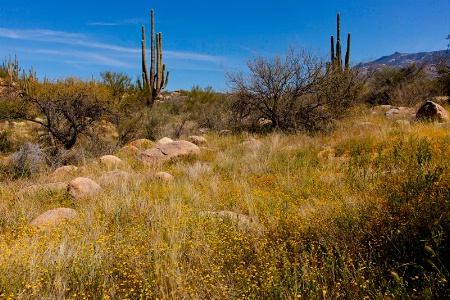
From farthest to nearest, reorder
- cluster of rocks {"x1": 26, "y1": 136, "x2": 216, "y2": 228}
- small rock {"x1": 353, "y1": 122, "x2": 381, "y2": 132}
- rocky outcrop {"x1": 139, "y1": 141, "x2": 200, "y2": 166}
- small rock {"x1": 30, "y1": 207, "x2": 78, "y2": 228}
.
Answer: small rock {"x1": 353, "y1": 122, "x2": 381, "y2": 132}
rocky outcrop {"x1": 139, "y1": 141, "x2": 200, "y2": 166}
cluster of rocks {"x1": 26, "y1": 136, "x2": 216, "y2": 228}
small rock {"x1": 30, "y1": 207, "x2": 78, "y2": 228}

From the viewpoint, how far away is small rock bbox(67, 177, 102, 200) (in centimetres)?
461

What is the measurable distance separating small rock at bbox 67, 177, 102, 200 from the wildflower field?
158mm

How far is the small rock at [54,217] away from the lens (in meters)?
3.58

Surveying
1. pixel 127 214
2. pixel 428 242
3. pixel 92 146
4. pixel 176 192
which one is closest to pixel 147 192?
pixel 176 192

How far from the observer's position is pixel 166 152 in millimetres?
7586

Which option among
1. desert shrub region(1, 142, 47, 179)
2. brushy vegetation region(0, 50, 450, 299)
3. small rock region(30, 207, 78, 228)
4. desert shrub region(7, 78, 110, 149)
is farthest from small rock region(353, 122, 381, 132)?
desert shrub region(1, 142, 47, 179)

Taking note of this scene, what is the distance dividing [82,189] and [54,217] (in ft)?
3.34

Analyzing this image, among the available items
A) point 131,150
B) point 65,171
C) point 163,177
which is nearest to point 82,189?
point 163,177

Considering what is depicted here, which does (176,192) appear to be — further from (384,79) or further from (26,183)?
(384,79)

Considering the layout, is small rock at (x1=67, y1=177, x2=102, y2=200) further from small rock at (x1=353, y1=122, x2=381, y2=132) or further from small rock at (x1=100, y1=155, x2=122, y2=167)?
small rock at (x1=353, y1=122, x2=381, y2=132)

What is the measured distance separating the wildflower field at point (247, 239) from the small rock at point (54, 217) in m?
0.16

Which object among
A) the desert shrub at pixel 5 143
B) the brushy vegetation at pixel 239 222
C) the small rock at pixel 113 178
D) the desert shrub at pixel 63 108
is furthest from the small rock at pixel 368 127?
the desert shrub at pixel 5 143

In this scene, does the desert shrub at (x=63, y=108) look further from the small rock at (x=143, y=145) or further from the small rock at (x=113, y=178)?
the small rock at (x=113, y=178)

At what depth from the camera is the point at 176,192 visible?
15.2ft
